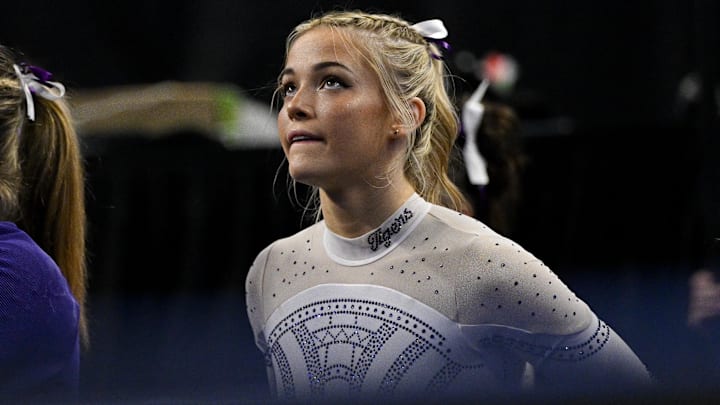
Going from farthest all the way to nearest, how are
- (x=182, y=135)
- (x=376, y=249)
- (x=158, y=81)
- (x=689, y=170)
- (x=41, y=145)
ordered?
(x=158, y=81) → (x=182, y=135) → (x=689, y=170) → (x=41, y=145) → (x=376, y=249)

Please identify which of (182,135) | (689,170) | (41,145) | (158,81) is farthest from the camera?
(158,81)

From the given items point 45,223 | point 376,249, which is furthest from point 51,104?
point 376,249

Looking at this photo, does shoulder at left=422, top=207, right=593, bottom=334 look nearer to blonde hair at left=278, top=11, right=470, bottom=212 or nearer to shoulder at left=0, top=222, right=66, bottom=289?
blonde hair at left=278, top=11, right=470, bottom=212

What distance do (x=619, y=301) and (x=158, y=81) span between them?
3.18 metres

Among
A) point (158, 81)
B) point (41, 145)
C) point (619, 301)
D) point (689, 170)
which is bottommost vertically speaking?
point (158, 81)

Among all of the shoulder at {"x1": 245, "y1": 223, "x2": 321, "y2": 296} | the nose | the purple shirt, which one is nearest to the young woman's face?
the nose

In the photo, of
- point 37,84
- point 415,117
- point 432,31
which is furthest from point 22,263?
point 432,31

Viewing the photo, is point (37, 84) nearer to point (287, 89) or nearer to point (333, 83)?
point (287, 89)

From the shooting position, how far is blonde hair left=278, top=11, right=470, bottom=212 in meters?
1.83

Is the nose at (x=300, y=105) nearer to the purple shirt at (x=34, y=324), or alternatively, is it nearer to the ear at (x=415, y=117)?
the ear at (x=415, y=117)

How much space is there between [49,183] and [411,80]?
738mm

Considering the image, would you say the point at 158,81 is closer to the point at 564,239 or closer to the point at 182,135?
the point at 182,135

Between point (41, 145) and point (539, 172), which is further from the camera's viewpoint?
point (539, 172)

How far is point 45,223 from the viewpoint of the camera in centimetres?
207
